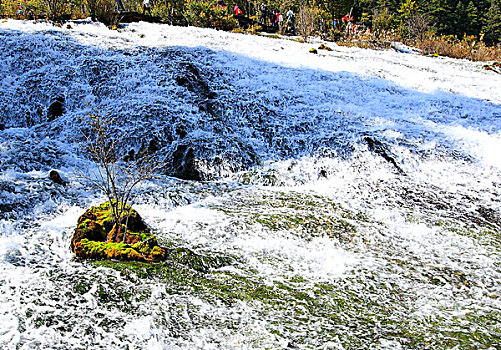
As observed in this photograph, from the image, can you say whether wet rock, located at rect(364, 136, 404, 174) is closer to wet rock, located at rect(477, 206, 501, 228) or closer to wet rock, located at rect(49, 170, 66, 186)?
wet rock, located at rect(477, 206, 501, 228)

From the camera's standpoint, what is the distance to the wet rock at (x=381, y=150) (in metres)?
5.90

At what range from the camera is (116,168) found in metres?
4.87

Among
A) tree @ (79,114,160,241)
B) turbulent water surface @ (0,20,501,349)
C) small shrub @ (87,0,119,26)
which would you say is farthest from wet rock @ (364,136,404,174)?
small shrub @ (87,0,119,26)

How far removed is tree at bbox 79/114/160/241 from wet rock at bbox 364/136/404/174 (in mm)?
4033

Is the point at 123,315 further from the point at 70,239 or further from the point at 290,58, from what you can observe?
the point at 290,58

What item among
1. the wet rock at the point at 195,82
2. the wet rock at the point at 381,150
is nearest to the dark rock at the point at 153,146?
the wet rock at the point at 195,82

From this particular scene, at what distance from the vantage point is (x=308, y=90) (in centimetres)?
838

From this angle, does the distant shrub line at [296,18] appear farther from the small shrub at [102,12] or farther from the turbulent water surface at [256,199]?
the turbulent water surface at [256,199]

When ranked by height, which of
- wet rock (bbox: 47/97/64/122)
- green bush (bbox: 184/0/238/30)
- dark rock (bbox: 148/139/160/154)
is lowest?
Answer: dark rock (bbox: 148/139/160/154)

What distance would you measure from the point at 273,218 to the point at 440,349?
7.81 ft

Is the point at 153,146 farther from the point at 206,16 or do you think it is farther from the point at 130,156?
the point at 206,16

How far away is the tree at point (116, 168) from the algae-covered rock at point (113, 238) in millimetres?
65

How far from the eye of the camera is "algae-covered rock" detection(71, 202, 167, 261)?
324 cm

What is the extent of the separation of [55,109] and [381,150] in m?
6.95
